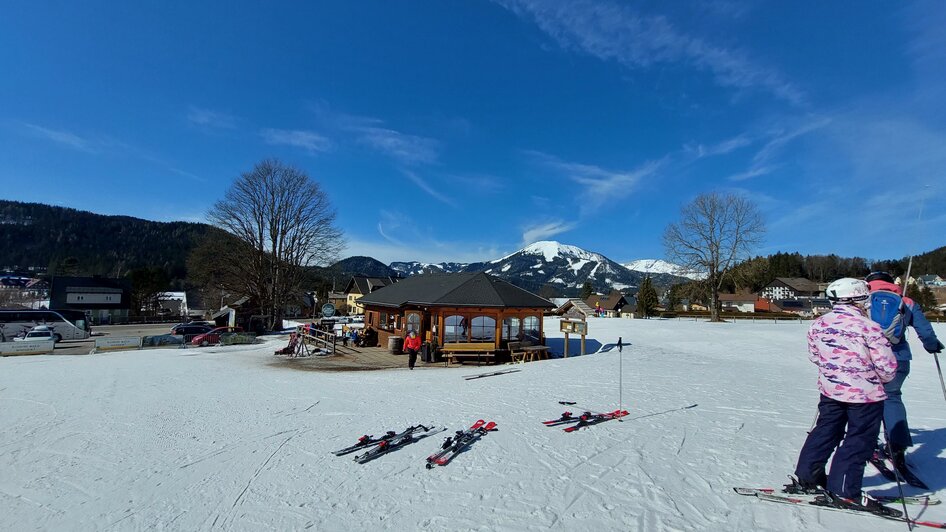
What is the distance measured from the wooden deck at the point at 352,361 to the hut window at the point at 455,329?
1.49 metres

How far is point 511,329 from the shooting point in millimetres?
19547

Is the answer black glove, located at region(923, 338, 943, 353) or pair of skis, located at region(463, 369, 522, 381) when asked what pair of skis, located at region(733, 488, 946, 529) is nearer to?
black glove, located at region(923, 338, 943, 353)

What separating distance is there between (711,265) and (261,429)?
3891 cm

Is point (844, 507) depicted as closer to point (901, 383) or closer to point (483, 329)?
point (901, 383)

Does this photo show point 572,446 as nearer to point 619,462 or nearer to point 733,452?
point 619,462

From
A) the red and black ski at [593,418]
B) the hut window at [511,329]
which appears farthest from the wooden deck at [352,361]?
the red and black ski at [593,418]

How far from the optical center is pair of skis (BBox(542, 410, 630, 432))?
715 centimetres

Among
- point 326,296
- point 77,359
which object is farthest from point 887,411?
point 326,296

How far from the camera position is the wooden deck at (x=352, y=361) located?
1652 cm

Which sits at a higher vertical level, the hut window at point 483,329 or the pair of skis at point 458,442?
the hut window at point 483,329

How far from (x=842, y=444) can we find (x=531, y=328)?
1661cm

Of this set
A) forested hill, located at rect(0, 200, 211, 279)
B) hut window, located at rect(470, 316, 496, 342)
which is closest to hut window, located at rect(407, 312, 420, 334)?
hut window, located at rect(470, 316, 496, 342)

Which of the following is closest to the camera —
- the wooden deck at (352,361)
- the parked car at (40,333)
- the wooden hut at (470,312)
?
the wooden deck at (352,361)

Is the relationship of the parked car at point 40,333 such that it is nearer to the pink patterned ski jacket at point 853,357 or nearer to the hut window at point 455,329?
the hut window at point 455,329
